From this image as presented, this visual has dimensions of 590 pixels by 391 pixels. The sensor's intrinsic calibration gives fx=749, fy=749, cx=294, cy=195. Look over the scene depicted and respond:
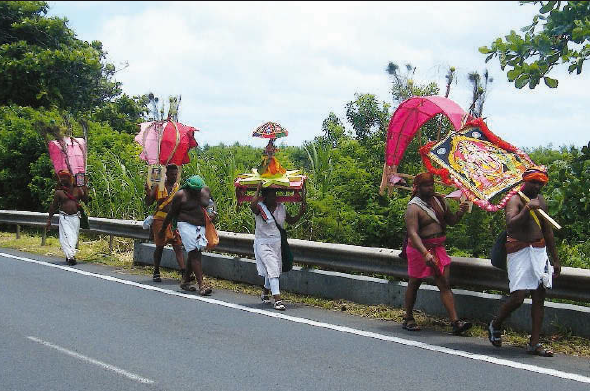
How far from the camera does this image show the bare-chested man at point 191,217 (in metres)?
10.7

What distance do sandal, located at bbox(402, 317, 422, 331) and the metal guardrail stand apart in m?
0.70

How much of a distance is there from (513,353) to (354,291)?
2.85 m

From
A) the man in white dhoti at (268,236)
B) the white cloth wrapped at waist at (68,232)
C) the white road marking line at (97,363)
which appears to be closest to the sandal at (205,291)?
the man in white dhoti at (268,236)

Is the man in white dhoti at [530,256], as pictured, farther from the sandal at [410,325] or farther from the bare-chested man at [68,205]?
the bare-chested man at [68,205]

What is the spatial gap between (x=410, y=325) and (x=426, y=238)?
0.94 meters

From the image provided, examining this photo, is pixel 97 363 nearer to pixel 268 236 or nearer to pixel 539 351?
pixel 268 236

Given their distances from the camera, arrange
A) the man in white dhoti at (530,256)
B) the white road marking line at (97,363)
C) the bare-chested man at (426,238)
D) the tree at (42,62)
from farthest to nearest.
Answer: the tree at (42,62)
the bare-chested man at (426,238)
the man in white dhoti at (530,256)
the white road marking line at (97,363)

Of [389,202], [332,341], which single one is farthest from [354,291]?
[389,202]

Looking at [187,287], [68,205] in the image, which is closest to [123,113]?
[68,205]

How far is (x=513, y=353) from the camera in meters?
6.91

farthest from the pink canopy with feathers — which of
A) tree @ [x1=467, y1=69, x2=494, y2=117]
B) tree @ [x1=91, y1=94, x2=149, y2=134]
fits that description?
tree @ [x1=91, y1=94, x2=149, y2=134]

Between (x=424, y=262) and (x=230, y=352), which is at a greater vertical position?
(x=424, y=262)

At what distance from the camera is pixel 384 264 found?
905 cm

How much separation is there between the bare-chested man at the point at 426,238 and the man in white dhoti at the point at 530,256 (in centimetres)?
82
